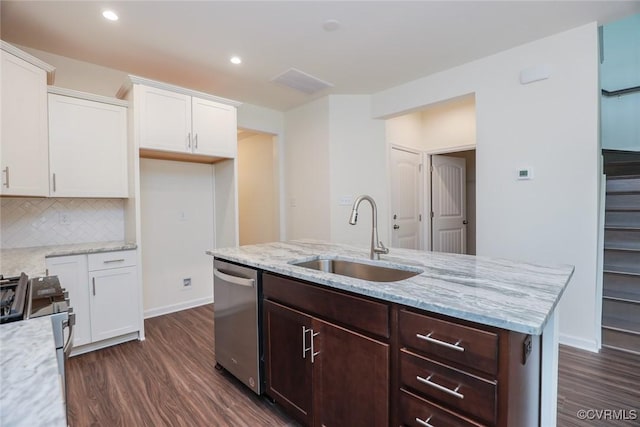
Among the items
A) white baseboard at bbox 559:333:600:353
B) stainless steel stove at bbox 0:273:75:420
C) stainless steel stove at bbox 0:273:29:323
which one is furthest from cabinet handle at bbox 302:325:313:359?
white baseboard at bbox 559:333:600:353

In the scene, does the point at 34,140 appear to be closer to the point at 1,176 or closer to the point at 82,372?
the point at 1,176

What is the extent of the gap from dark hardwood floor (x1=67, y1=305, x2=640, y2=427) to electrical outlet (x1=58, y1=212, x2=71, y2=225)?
1217 mm

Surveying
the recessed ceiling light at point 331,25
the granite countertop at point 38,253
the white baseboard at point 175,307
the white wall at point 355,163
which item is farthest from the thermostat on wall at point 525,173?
the white baseboard at point 175,307

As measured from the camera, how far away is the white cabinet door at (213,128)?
10.3 ft

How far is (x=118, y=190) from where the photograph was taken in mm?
2908

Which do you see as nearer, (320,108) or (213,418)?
(213,418)

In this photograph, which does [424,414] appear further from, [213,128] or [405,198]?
[405,198]

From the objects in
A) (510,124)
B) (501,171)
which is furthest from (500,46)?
(501,171)

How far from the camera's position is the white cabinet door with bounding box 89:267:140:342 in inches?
104

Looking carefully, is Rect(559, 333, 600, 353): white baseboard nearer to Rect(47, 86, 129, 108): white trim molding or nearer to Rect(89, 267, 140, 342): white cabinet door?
Rect(89, 267, 140, 342): white cabinet door

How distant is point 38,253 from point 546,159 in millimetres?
4306

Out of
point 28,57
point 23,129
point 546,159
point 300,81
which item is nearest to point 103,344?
point 23,129

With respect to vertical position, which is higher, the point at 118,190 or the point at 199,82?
the point at 199,82

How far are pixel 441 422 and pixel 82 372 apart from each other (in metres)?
2.59
